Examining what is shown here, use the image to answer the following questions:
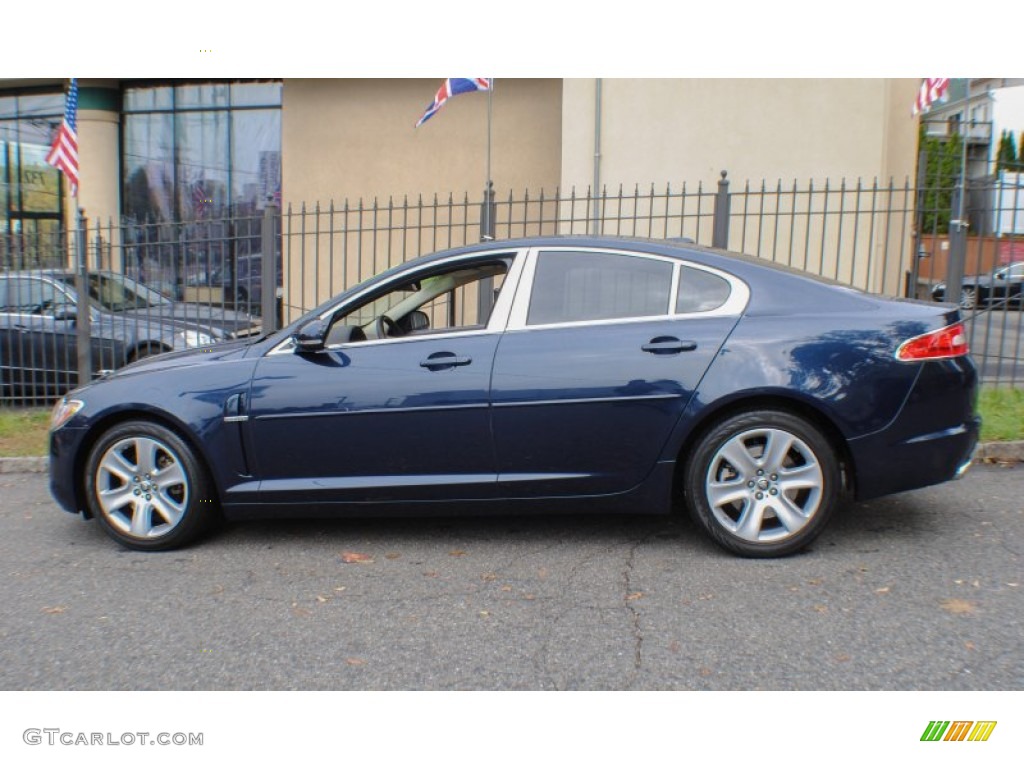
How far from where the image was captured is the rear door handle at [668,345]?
4.72 metres

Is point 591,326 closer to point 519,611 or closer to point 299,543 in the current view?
point 519,611

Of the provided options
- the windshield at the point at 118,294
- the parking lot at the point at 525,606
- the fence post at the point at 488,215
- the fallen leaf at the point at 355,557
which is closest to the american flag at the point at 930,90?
the fence post at the point at 488,215

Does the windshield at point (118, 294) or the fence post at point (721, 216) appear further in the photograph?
the windshield at point (118, 294)

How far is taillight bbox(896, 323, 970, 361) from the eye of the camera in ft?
15.2

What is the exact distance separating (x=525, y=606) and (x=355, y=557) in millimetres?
1161

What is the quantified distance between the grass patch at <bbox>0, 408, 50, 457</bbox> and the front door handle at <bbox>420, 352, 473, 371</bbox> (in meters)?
4.38

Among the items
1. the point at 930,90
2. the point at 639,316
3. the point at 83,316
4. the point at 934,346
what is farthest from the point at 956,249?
the point at 83,316

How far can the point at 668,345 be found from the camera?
15.5 ft

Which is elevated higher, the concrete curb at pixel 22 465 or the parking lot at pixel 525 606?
the parking lot at pixel 525 606

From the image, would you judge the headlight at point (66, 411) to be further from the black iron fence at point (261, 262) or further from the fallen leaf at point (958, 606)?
the fallen leaf at point (958, 606)

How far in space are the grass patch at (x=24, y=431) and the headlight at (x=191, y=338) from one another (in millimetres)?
1401

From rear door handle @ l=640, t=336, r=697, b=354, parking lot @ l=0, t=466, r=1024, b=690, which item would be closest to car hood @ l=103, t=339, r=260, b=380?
parking lot @ l=0, t=466, r=1024, b=690

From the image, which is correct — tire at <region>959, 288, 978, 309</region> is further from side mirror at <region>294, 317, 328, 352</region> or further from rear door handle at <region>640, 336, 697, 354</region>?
side mirror at <region>294, 317, 328, 352</region>

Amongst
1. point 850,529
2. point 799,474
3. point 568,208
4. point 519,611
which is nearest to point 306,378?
point 519,611
